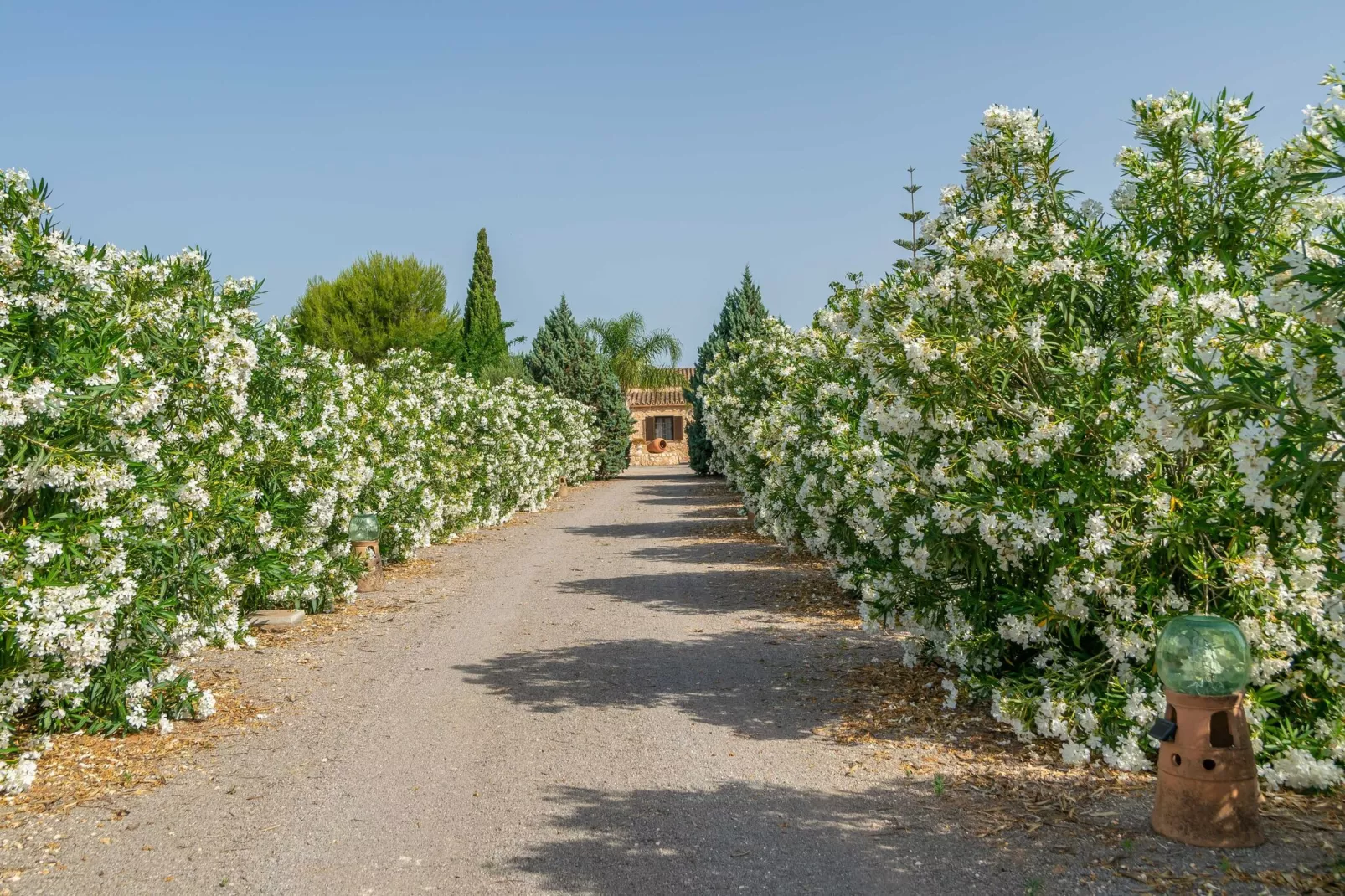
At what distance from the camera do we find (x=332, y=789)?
18.7ft

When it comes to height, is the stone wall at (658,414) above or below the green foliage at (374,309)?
below

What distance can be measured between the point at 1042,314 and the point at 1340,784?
2997 mm

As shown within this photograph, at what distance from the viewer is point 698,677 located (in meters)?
8.31

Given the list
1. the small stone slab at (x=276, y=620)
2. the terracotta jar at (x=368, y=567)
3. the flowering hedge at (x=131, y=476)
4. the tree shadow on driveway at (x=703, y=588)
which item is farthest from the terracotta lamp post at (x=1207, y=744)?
the terracotta jar at (x=368, y=567)

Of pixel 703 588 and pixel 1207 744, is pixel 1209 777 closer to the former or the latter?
pixel 1207 744

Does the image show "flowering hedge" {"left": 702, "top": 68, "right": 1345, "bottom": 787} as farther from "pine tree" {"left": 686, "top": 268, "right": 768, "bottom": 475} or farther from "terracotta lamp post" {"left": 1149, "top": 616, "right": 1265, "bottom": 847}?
"pine tree" {"left": 686, "top": 268, "right": 768, "bottom": 475}

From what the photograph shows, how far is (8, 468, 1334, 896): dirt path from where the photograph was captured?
4.51m

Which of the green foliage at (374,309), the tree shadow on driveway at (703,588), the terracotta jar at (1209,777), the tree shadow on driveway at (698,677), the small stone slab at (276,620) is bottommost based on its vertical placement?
the tree shadow on driveway at (698,677)

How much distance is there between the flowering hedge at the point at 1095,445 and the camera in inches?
213

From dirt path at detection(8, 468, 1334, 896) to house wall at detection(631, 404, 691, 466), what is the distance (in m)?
47.7

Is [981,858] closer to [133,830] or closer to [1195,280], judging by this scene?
[1195,280]

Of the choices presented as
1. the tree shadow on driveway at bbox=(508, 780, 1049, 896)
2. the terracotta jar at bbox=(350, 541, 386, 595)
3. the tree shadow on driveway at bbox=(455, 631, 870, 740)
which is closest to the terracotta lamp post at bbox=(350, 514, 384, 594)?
the terracotta jar at bbox=(350, 541, 386, 595)

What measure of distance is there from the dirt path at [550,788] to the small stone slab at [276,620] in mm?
659

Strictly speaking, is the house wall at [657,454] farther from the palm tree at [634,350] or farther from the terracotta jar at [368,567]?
the terracotta jar at [368,567]
